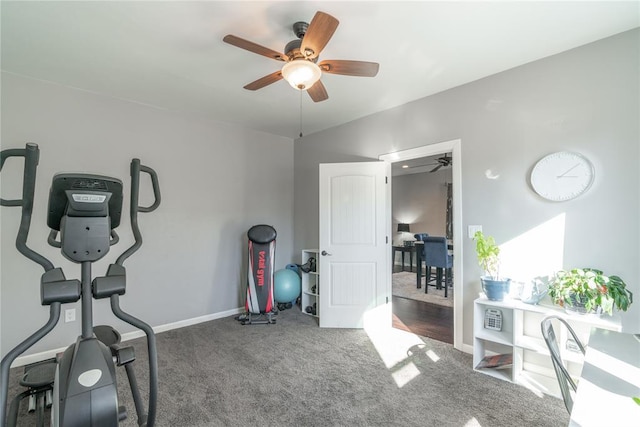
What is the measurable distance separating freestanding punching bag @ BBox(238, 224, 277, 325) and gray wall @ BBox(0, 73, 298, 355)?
41cm

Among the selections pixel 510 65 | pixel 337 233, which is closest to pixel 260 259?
pixel 337 233

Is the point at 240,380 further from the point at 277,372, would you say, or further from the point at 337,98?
the point at 337,98

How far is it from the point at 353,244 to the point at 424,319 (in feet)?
4.48

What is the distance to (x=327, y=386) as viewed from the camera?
2.21 m

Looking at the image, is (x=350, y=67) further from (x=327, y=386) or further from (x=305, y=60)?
(x=327, y=386)

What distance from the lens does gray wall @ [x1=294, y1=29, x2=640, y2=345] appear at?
2043 mm

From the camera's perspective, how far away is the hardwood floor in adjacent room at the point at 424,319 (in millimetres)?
3277

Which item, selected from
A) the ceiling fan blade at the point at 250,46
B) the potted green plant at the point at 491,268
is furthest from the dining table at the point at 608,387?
the ceiling fan blade at the point at 250,46

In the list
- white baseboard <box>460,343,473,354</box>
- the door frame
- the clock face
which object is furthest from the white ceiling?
white baseboard <box>460,343,473,354</box>

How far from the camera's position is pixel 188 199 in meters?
3.60

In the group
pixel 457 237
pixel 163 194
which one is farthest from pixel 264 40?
pixel 457 237

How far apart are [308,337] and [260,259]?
1139 mm

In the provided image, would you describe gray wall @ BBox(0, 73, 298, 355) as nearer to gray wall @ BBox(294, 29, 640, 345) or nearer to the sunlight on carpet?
the sunlight on carpet

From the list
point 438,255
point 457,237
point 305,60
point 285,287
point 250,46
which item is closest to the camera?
point 250,46
